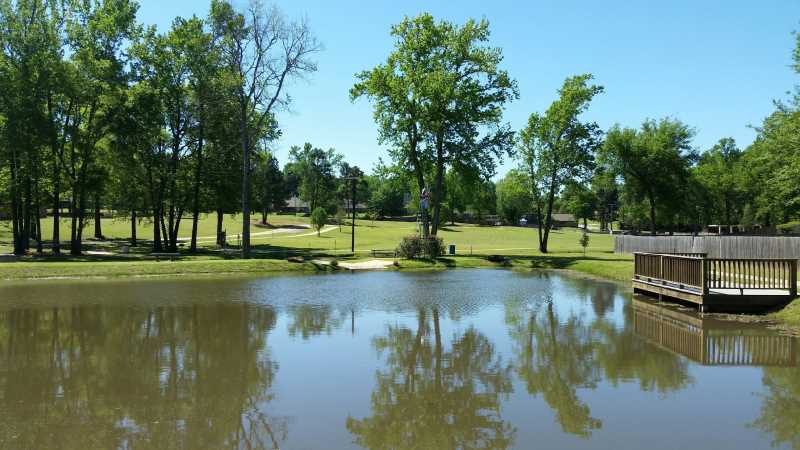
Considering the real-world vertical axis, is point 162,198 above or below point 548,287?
above

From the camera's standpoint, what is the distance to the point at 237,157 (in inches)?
1991

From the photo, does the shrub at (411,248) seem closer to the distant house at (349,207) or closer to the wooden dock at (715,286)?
the wooden dock at (715,286)

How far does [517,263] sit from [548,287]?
13253 millimetres

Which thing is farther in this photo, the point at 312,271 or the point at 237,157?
the point at 237,157

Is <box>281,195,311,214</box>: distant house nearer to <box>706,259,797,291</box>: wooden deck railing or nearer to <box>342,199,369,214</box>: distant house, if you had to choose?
<box>342,199,369,214</box>: distant house

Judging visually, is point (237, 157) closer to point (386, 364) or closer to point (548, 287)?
point (548, 287)

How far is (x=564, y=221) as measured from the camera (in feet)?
512

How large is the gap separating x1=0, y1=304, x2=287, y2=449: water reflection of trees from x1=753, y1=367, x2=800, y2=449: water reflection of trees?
6.65 meters

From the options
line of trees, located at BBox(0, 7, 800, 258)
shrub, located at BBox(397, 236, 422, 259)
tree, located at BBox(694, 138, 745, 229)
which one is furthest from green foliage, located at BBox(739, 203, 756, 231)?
shrub, located at BBox(397, 236, 422, 259)

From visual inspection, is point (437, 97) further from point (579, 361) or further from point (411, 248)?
point (579, 361)

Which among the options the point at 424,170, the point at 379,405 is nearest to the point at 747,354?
the point at 379,405

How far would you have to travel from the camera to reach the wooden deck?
13.0 metres

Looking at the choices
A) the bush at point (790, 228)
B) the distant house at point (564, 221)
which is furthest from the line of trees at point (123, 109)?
the distant house at point (564, 221)

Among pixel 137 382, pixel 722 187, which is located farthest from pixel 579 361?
pixel 722 187
